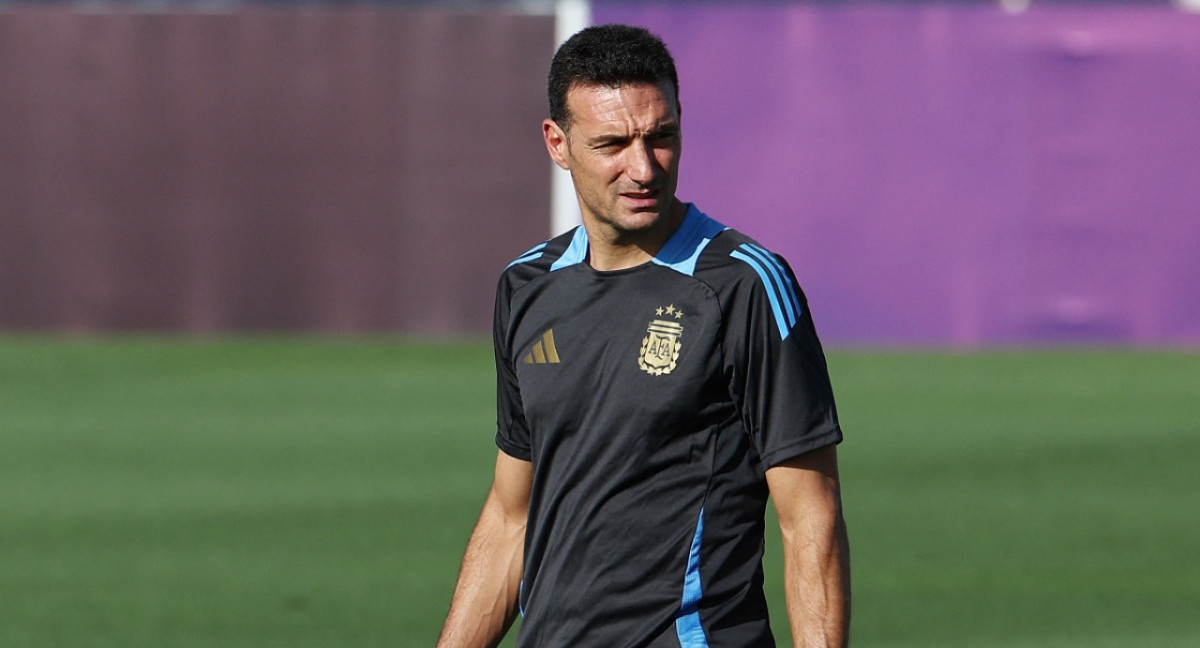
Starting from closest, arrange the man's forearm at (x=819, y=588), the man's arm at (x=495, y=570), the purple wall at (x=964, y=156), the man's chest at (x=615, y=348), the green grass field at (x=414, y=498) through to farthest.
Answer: the man's forearm at (x=819, y=588) < the man's chest at (x=615, y=348) < the man's arm at (x=495, y=570) < the green grass field at (x=414, y=498) < the purple wall at (x=964, y=156)

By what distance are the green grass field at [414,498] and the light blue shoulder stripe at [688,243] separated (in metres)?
3.85

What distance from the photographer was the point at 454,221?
17312 millimetres

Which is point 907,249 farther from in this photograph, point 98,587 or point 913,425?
point 98,587

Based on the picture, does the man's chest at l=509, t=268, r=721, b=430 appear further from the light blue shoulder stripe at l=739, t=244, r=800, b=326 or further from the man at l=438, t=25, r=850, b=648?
the light blue shoulder stripe at l=739, t=244, r=800, b=326

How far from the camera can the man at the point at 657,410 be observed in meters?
3.39

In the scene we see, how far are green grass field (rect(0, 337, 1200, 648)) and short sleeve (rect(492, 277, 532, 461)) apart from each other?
3456mm

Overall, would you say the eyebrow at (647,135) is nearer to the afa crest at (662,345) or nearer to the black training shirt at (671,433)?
the black training shirt at (671,433)

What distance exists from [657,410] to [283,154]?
14.3 m

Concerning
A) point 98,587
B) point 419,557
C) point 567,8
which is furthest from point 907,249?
point 98,587

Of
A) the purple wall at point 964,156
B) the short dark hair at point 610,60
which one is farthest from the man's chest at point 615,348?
the purple wall at point 964,156

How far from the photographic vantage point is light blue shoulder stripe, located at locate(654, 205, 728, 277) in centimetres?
355

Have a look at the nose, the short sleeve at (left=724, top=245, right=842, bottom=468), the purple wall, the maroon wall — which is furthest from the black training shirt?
the maroon wall

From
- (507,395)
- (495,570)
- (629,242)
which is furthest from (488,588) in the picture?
(629,242)

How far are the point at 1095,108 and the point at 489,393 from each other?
6164 mm
